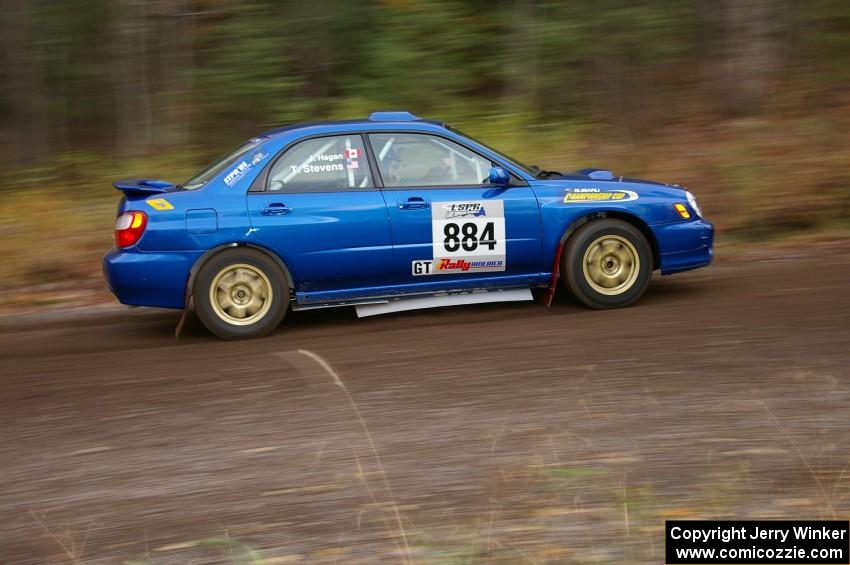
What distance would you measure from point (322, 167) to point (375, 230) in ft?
2.17

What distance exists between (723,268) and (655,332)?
2.94m

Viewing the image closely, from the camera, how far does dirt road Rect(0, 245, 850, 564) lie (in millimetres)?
4328

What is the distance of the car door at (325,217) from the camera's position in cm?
778

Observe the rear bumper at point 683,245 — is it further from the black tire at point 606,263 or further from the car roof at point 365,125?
the car roof at point 365,125

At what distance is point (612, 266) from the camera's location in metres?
8.27

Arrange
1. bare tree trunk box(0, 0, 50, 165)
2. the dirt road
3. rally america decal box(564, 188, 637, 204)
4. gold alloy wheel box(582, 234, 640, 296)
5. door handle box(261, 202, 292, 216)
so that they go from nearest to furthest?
the dirt road → door handle box(261, 202, 292, 216) → rally america decal box(564, 188, 637, 204) → gold alloy wheel box(582, 234, 640, 296) → bare tree trunk box(0, 0, 50, 165)

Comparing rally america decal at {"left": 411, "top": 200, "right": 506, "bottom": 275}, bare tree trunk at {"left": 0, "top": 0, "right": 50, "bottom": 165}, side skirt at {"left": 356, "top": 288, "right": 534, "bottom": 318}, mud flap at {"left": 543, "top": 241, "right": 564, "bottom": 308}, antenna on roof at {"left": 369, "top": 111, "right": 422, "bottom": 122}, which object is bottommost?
side skirt at {"left": 356, "top": 288, "right": 534, "bottom": 318}

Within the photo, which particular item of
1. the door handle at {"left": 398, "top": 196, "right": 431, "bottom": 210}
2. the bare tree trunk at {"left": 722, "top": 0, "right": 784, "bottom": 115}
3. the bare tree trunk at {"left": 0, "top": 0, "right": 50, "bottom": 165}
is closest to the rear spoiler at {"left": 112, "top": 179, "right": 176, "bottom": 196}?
the door handle at {"left": 398, "top": 196, "right": 431, "bottom": 210}

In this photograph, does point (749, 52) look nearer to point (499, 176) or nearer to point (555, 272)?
point (555, 272)

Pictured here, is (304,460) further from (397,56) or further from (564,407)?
(397,56)

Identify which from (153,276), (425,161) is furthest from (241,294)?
(425,161)

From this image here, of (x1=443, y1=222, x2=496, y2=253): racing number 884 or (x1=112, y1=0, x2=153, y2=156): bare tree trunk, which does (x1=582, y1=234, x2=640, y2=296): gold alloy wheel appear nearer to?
(x1=443, y1=222, x2=496, y2=253): racing number 884

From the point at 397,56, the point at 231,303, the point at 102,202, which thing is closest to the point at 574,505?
the point at 231,303

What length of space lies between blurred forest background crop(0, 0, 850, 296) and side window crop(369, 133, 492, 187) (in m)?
5.54
